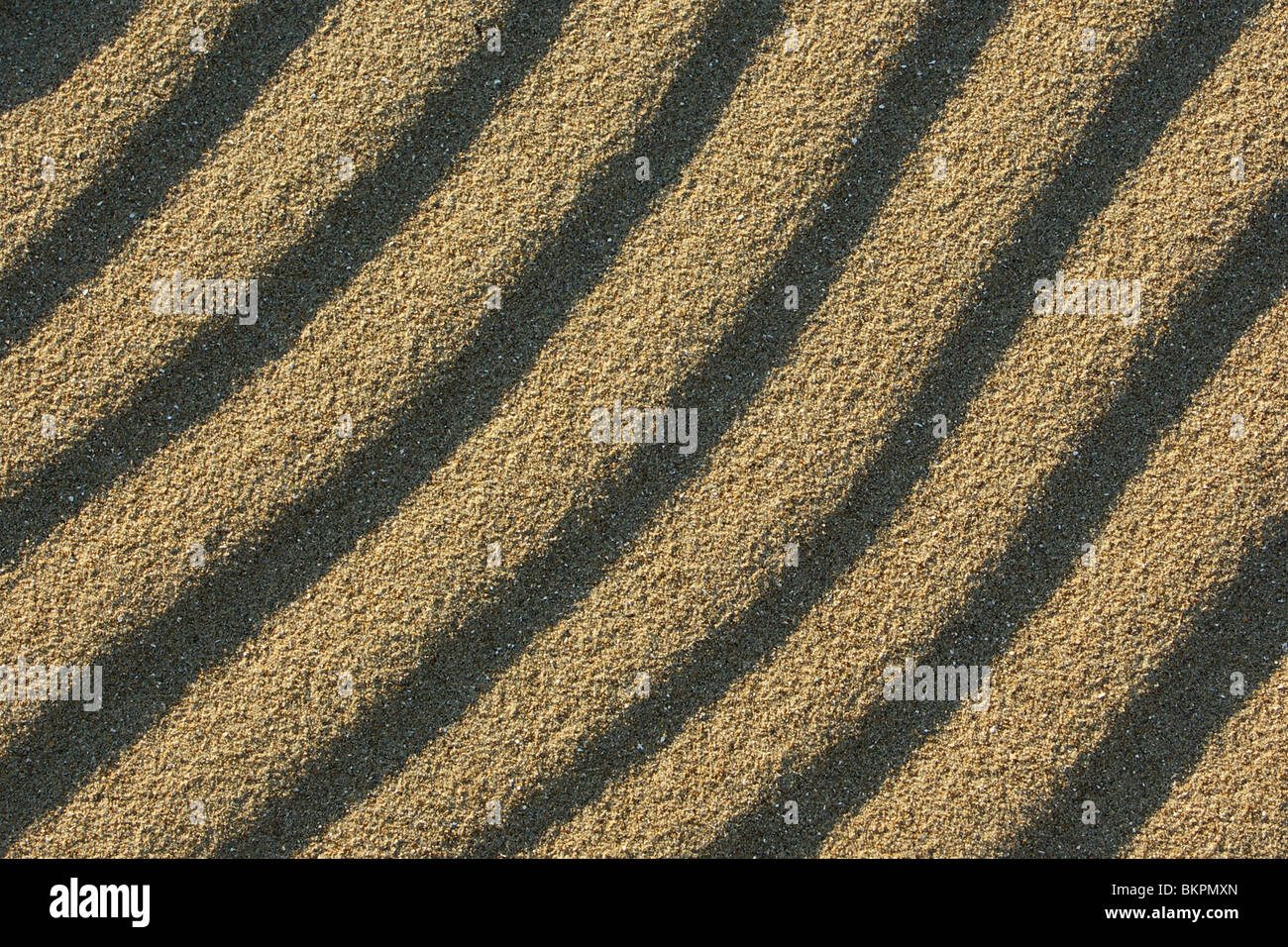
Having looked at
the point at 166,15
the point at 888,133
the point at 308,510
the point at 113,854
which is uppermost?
the point at 166,15

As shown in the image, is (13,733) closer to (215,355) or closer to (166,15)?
(215,355)

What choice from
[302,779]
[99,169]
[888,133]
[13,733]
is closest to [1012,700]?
[888,133]

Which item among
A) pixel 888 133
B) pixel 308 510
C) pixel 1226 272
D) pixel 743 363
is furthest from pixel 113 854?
pixel 1226 272

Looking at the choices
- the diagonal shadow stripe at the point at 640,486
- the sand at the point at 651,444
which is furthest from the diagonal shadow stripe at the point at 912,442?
the diagonal shadow stripe at the point at 640,486

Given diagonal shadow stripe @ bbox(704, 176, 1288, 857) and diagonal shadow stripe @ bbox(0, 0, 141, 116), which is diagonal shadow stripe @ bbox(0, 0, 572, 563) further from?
diagonal shadow stripe @ bbox(704, 176, 1288, 857)

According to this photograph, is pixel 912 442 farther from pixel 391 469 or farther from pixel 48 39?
pixel 48 39

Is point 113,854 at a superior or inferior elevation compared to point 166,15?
inferior

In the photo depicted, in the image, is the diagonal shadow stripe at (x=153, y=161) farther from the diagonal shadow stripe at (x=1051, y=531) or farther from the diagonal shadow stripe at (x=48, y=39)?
the diagonal shadow stripe at (x=1051, y=531)
